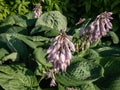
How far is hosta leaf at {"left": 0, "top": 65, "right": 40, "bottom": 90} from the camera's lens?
4.69 meters

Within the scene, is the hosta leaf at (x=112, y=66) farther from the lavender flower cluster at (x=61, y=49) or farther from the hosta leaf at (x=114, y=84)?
the lavender flower cluster at (x=61, y=49)

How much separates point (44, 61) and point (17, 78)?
419mm

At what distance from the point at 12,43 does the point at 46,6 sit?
81.9 inches

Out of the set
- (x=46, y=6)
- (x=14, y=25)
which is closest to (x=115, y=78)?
(x=14, y=25)

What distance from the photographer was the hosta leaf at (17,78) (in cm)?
469

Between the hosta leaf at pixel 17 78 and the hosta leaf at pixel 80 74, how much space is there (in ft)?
1.12

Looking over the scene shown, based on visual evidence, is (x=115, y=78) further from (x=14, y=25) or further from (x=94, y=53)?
(x=14, y=25)

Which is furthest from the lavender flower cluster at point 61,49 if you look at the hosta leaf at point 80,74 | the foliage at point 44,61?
the hosta leaf at point 80,74

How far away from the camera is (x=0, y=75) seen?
475 cm

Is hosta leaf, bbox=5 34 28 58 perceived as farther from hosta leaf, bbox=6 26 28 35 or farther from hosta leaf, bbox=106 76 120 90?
hosta leaf, bbox=106 76 120 90

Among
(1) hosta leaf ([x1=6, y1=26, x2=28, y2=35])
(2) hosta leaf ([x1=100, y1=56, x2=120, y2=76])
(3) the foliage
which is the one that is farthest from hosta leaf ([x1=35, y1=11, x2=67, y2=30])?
(2) hosta leaf ([x1=100, y1=56, x2=120, y2=76])

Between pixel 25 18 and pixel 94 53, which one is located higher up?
pixel 25 18

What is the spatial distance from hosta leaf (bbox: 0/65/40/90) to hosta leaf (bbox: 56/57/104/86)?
340 millimetres

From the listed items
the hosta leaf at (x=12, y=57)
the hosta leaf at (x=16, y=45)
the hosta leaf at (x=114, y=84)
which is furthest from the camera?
the hosta leaf at (x=16, y=45)
